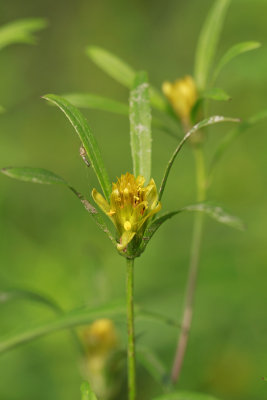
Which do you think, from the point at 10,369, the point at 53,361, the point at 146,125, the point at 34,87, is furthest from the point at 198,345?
the point at 34,87

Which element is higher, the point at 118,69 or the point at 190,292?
the point at 118,69

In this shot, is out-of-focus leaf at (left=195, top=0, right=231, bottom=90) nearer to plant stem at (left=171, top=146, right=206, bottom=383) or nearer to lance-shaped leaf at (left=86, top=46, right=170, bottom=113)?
lance-shaped leaf at (left=86, top=46, right=170, bottom=113)

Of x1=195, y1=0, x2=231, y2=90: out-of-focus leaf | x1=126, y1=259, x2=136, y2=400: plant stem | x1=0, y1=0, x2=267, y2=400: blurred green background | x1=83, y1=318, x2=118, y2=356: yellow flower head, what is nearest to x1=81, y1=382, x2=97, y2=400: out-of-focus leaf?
x1=126, y1=259, x2=136, y2=400: plant stem

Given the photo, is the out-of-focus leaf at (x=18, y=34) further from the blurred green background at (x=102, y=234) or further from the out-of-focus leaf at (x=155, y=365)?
the out-of-focus leaf at (x=155, y=365)

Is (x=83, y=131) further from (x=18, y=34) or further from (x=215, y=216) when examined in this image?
(x=18, y=34)

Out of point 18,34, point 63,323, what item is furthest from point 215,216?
point 18,34

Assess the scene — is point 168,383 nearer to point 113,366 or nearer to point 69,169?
point 113,366

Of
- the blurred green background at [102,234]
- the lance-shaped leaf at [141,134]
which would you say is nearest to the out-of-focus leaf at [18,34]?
the lance-shaped leaf at [141,134]
